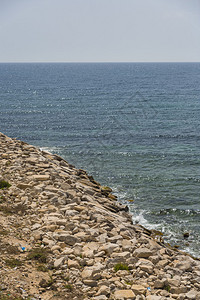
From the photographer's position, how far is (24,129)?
4603 cm

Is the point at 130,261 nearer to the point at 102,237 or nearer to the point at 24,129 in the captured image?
the point at 102,237

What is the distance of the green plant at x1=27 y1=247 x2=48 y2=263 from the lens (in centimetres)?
970

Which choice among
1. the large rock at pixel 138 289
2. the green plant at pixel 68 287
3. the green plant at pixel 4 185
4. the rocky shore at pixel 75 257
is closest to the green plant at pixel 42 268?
the rocky shore at pixel 75 257

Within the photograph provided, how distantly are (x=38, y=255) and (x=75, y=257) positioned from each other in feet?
3.73

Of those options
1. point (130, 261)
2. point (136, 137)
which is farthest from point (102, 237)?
point (136, 137)

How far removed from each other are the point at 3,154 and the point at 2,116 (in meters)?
38.4

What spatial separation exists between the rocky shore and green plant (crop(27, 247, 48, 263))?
0.03m

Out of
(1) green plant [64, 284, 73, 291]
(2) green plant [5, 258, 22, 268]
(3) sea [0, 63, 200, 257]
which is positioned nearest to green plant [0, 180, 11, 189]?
(2) green plant [5, 258, 22, 268]

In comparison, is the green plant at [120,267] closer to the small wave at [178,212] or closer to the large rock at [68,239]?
the large rock at [68,239]

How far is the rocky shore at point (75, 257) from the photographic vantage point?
340 inches

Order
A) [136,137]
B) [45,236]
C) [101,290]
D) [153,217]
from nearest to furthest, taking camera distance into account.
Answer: [101,290], [45,236], [153,217], [136,137]

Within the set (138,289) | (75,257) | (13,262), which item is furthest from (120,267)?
(13,262)

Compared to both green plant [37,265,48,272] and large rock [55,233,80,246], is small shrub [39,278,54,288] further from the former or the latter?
large rock [55,233,80,246]

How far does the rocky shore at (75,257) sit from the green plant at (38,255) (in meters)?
0.03
